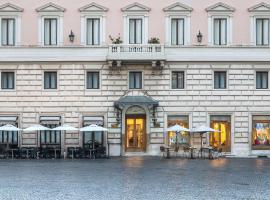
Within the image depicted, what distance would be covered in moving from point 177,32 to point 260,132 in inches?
348

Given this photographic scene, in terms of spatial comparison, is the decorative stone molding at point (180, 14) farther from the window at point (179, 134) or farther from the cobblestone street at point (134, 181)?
the cobblestone street at point (134, 181)

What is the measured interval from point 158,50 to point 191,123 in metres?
5.42

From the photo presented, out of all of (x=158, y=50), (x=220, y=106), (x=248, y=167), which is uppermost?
(x=158, y=50)

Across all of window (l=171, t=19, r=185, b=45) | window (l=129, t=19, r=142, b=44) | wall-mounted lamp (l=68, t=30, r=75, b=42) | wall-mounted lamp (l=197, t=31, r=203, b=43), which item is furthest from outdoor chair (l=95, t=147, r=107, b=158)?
wall-mounted lamp (l=197, t=31, r=203, b=43)

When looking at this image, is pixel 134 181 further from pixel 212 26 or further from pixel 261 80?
pixel 261 80

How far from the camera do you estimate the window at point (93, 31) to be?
159ft

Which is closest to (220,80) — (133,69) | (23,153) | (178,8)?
(178,8)

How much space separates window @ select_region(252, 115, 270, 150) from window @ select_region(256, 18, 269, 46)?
5.08 meters

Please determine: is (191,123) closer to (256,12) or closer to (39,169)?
(256,12)

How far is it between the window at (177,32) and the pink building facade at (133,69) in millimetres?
Result: 68

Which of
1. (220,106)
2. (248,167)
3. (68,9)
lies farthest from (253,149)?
(68,9)

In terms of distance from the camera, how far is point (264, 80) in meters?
48.5

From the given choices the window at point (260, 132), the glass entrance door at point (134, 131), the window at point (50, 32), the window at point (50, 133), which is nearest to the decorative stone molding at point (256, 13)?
the window at point (260, 132)

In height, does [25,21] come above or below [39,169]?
above
